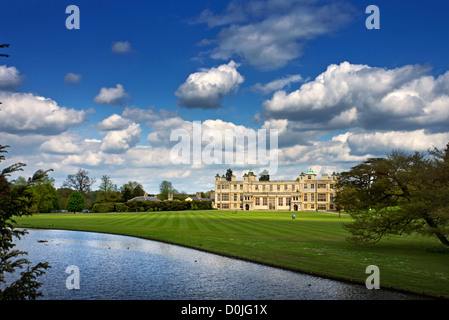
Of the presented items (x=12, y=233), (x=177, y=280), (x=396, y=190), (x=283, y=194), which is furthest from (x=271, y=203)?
(x=12, y=233)

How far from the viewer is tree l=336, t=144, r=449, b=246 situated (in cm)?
1947

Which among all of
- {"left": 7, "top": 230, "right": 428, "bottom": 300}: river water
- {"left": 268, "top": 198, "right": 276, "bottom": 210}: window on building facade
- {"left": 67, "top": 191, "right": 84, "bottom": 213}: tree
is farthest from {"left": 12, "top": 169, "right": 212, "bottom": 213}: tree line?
{"left": 7, "top": 230, "right": 428, "bottom": 300}: river water

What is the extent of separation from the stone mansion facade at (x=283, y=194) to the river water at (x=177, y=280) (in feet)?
302

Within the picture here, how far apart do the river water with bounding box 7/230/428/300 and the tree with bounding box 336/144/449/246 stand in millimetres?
7545

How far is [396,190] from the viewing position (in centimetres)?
2161

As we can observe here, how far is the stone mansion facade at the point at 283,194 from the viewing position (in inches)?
4417

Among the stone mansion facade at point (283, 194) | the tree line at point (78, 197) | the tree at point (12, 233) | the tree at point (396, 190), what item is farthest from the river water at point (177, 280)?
the stone mansion facade at point (283, 194)

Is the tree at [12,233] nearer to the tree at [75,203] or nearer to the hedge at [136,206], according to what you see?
the hedge at [136,206]

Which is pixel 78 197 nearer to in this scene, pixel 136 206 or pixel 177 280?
pixel 136 206

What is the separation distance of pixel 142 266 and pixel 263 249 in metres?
7.58

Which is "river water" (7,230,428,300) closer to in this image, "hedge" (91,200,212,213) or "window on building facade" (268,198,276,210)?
"hedge" (91,200,212,213)

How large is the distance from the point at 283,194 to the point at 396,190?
92121 millimetres
